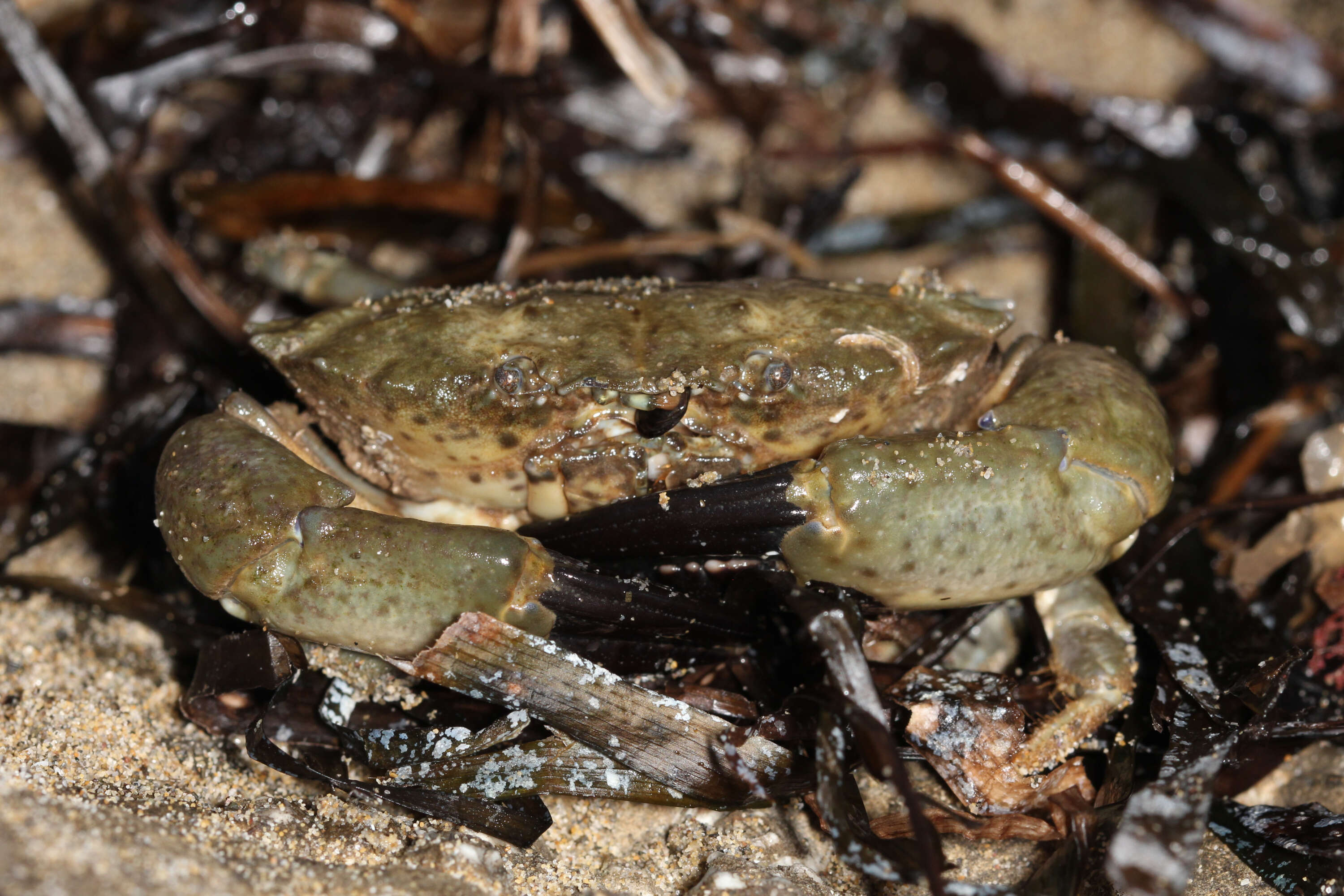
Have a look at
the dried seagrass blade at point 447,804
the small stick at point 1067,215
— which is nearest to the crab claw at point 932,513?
the dried seagrass blade at point 447,804

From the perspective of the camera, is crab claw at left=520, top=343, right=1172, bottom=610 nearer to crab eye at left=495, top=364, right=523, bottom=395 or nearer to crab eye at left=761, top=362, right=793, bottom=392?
crab eye at left=761, top=362, right=793, bottom=392

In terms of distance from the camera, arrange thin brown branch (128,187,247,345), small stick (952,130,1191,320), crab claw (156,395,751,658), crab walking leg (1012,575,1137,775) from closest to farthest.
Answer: crab claw (156,395,751,658) < crab walking leg (1012,575,1137,775) < thin brown branch (128,187,247,345) < small stick (952,130,1191,320)

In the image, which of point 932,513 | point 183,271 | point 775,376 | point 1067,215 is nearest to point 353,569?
point 775,376

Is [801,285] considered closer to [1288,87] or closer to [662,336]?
[662,336]

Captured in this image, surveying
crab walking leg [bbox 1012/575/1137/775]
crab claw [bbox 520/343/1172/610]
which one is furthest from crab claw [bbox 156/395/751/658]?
crab walking leg [bbox 1012/575/1137/775]

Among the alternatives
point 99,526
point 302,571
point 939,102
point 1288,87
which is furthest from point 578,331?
point 1288,87
